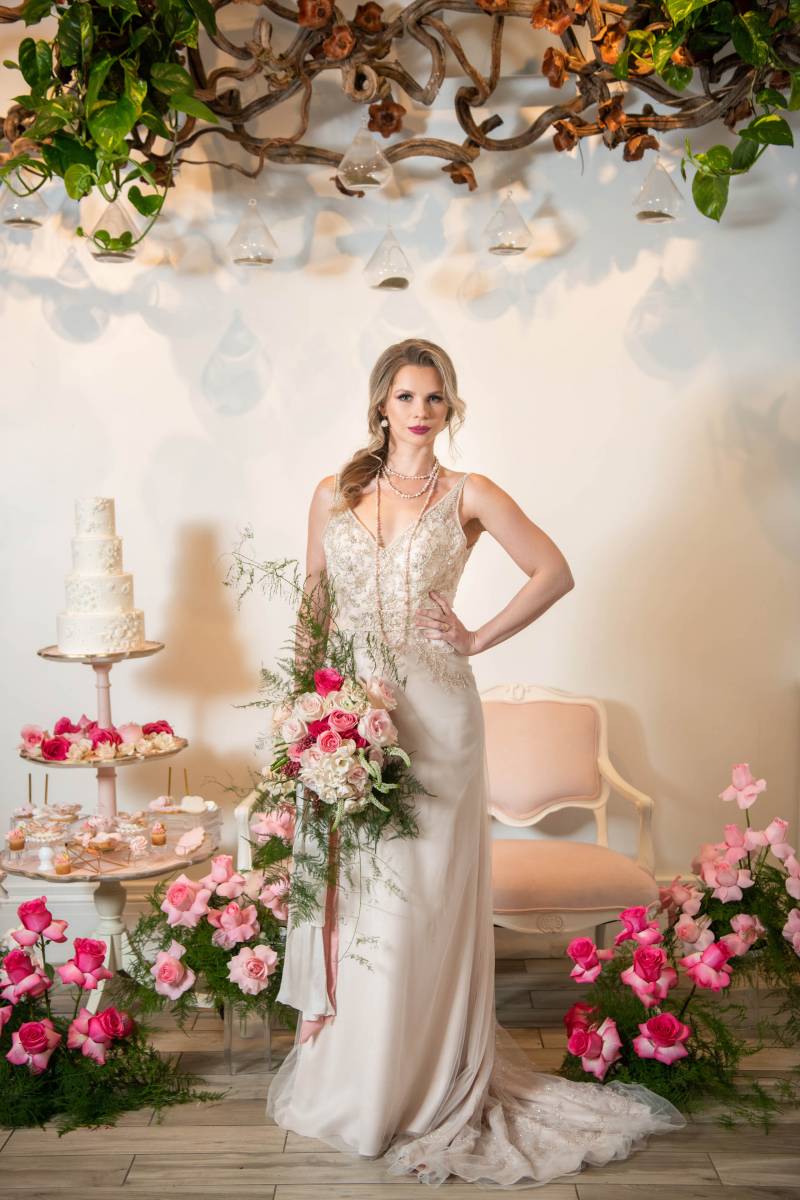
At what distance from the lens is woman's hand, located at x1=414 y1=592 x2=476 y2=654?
311cm

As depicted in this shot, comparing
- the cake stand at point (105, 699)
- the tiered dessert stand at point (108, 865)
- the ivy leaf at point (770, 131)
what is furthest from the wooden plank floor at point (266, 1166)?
the ivy leaf at point (770, 131)

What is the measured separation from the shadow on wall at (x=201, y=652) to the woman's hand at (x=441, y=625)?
1494 millimetres

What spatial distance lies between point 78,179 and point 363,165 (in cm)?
91

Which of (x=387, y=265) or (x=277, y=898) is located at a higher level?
(x=387, y=265)

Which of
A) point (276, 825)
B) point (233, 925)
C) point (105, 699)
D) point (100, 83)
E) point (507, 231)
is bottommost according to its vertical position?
point (233, 925)

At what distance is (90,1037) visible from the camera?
3.23 m

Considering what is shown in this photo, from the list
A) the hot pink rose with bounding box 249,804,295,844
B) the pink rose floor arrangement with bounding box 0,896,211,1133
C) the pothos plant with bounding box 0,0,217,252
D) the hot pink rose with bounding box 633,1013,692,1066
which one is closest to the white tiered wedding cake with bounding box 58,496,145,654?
the hot pink rose with bounding box 249,804,295,844

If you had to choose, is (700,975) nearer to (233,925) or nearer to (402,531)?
(233,925)

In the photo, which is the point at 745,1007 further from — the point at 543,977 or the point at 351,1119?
the point at 351,1119

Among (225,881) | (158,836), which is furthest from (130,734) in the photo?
(225,881)

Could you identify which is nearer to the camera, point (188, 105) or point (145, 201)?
point (188, 105)

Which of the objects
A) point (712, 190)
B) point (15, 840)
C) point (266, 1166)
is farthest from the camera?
point (712, 190)

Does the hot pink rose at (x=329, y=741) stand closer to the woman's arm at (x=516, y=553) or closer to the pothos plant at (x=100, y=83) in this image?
the woman's arm at (x=516, y=553)

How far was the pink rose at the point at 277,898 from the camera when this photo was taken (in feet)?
11.0
